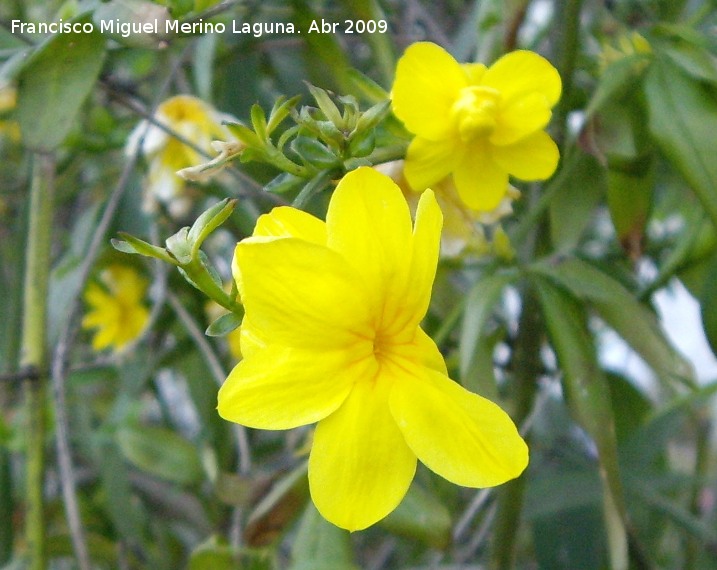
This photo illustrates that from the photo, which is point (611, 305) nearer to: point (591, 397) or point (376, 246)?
point (591, 397)

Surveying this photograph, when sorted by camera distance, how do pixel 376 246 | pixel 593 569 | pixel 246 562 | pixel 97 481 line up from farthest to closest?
pixel 97 481 → pixel 593 569 → pixel 246 562 → pixel 376 246

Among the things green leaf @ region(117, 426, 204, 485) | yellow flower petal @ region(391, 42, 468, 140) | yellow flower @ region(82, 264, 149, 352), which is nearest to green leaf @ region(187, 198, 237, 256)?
yellow flower petal @ region(391, 42, 468, 140)

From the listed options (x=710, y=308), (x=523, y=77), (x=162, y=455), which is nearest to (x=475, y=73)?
(x=523, y=77)

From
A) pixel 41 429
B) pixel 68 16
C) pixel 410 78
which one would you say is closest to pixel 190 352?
pixel 41 429

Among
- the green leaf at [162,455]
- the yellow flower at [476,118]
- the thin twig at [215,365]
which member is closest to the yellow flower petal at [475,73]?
the yellow flower at [476,118]

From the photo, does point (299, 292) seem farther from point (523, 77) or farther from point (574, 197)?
point (574, 197)

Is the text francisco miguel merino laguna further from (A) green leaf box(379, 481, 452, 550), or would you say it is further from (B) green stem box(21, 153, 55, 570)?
(A) green leaf box(379, 481, 452, 550)

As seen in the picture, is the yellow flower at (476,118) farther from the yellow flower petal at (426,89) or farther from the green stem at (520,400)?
the green stem at (520,400)
